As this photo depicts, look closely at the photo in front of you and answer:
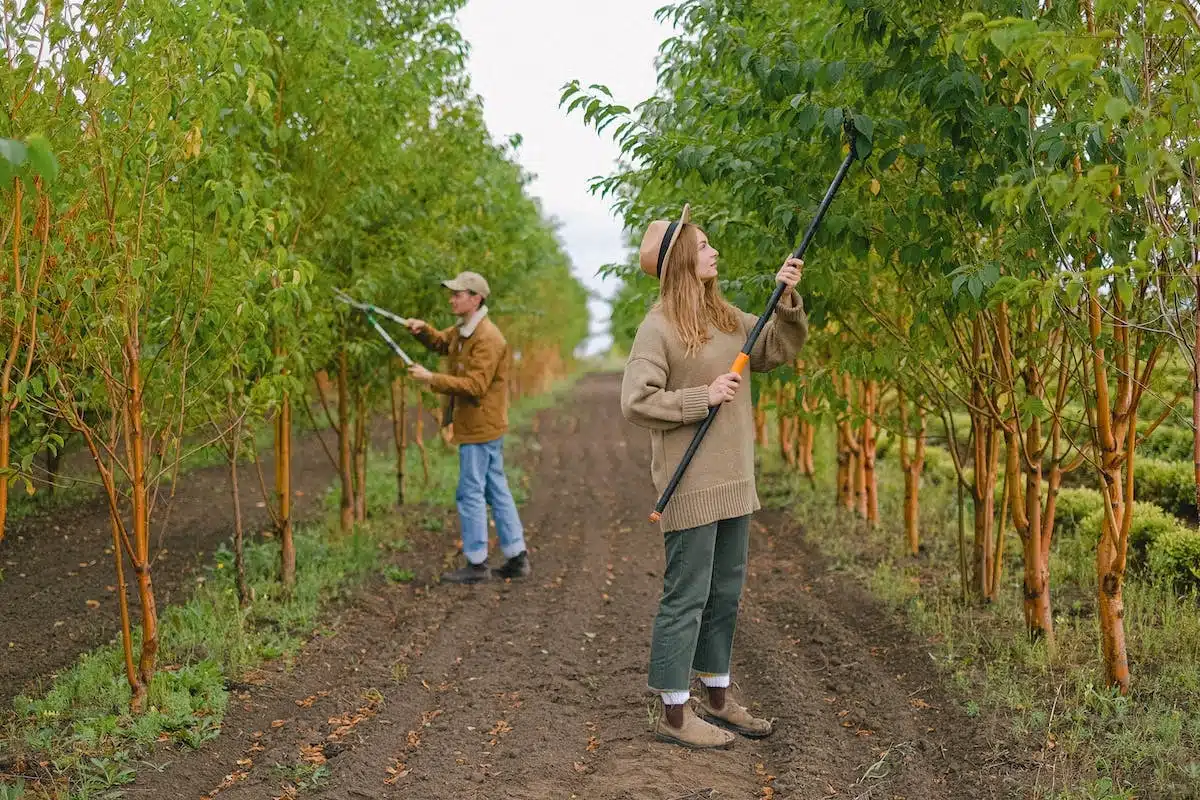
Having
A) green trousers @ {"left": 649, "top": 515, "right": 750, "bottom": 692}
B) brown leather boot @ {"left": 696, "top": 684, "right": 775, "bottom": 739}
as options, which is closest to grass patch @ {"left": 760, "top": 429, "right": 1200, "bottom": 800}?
brown leather boot @ {"left": 696, "top": 684, "right": 775, "bottom": 739}

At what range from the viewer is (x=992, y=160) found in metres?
4.40

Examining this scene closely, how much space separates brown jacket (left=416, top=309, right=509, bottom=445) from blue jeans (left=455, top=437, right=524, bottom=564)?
13 centimetres

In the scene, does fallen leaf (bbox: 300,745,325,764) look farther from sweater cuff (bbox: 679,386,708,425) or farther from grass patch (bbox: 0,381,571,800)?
sweater cuff (bbox: 679,386,708,425)

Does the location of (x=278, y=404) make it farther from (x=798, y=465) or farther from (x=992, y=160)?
(x=798, y=465)

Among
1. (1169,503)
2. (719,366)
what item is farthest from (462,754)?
(1169,503)

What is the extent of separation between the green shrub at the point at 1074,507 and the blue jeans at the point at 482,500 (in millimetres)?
4270

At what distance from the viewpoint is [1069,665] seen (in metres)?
4.96

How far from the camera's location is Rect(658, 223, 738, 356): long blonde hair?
426cm

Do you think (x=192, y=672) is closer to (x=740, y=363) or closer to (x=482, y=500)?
(x=482, y=500)

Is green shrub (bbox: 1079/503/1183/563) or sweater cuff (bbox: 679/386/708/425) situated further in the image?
green shrub (bbox: 1079/503/1183/563)

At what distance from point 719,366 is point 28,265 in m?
2.90

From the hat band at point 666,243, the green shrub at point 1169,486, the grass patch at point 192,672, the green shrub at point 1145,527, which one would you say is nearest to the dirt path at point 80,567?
the grass patch at point 192,672

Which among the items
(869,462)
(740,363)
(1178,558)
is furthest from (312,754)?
(869,462)

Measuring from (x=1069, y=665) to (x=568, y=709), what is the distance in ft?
8.27
